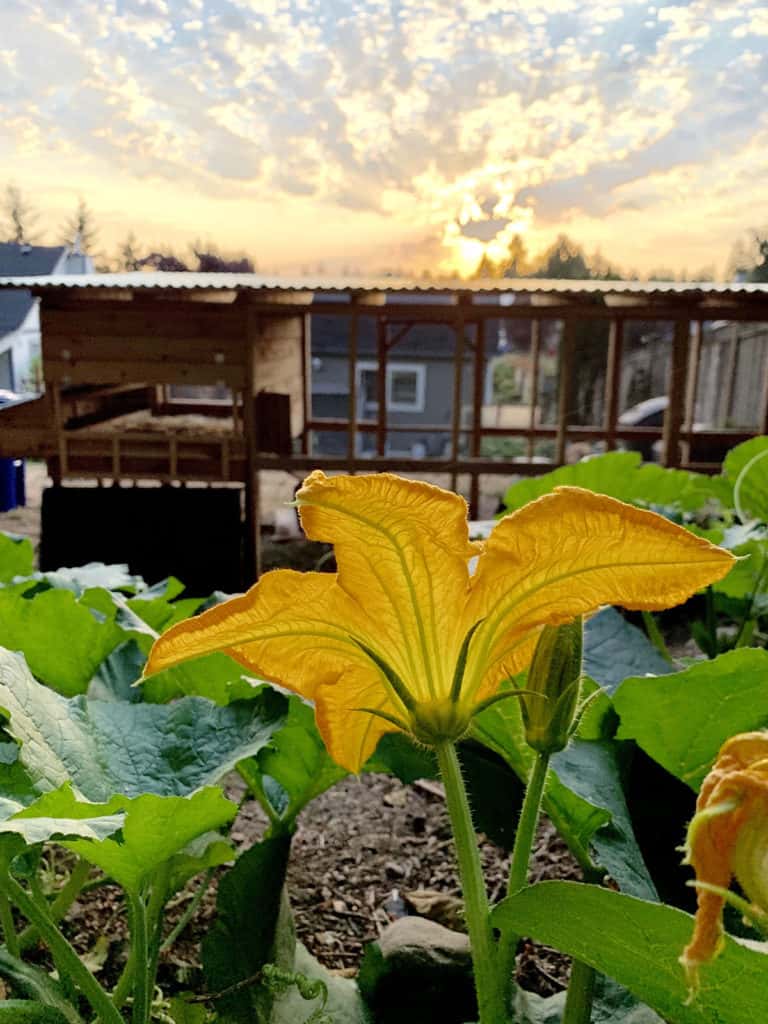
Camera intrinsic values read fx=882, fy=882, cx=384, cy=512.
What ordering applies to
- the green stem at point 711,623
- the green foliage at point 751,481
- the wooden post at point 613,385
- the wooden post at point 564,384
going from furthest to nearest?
the wooden post at point 613,385 < the wooden post at point 564,384 < the green foliage at point 751,481 < the green stem at point 711,623

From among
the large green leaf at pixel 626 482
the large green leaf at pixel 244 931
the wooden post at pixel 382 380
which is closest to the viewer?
the large green leaf at pixel 244 931

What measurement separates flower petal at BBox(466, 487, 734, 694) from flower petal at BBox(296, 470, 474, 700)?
Answer: 0.01 meters

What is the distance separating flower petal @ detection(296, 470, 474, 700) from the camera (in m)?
0.39

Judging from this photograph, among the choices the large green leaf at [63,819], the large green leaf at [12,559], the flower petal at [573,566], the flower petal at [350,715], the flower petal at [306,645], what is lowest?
the large green leaf at [12,559]

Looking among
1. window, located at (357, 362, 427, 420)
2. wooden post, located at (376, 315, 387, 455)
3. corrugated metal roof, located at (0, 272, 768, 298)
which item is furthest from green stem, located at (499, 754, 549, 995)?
window, located at (357, 362, 427, 420)

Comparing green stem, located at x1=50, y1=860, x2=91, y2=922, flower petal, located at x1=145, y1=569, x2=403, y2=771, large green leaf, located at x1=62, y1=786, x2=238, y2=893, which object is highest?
flower petal, located at x1=145, y1=569, x2=403, y2=771

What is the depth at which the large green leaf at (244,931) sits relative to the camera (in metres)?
0.63

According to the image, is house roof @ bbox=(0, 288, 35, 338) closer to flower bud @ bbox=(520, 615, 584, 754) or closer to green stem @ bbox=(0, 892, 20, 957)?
green stem @ bbox=(0, 892, 20, 957)

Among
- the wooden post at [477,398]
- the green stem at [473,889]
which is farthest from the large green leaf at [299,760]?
the wooden post at [477,398]

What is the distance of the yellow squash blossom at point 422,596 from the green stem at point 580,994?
18cm

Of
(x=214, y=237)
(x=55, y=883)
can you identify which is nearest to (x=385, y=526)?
(x=55, y=883)

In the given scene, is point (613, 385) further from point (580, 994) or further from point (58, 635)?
point (580, 994)

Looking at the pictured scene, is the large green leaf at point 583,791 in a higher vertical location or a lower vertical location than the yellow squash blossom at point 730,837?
lower

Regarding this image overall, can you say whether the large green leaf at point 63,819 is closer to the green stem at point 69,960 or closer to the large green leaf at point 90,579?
the green stem at point 69,960
